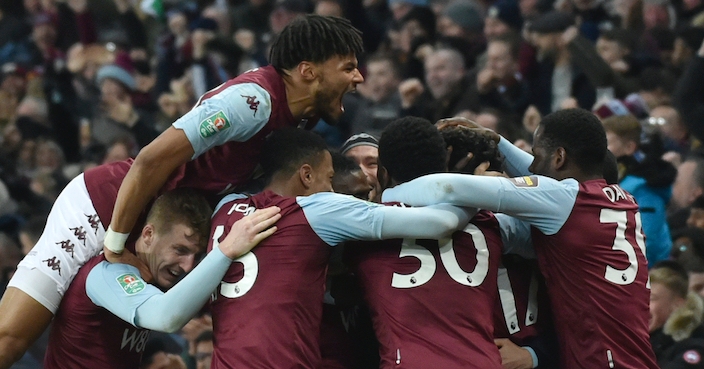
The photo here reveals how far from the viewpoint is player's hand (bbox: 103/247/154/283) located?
472 cm

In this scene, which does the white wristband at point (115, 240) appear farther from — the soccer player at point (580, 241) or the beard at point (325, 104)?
the soccer player at point (580, 241)

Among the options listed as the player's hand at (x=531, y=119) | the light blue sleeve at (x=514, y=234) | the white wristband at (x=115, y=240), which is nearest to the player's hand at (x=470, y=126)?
the light blue sleeve at (x=514, y=234)

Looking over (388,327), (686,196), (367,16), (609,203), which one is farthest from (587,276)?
(367,16)

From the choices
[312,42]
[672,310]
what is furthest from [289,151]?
[672,310]

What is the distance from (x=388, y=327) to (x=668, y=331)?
6.85ft

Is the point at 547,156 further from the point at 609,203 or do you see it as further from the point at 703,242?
the point at 703,242

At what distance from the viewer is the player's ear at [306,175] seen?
4.67 metres

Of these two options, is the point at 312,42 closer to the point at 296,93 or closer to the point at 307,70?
the point at 307,70

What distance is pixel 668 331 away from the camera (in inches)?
→ 232

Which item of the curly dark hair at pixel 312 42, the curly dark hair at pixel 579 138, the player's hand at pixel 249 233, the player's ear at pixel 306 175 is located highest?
the curly dark hair at pixel 312 42

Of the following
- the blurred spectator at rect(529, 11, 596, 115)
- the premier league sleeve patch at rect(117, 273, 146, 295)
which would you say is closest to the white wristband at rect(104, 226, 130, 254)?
the premier league sleeve patch at rect(117, 273, 146, 295)

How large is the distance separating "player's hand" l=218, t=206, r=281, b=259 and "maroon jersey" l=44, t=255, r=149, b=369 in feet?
2.35

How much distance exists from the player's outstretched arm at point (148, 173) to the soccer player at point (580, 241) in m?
0.85

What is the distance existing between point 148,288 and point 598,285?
1782 millimetres
